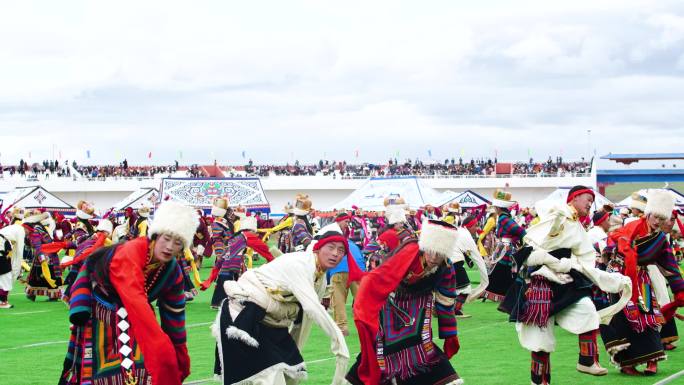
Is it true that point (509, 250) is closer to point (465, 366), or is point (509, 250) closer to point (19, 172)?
point (465, 366)

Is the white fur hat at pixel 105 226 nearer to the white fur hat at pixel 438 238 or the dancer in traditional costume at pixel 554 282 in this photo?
the dancer in traditional costume at pixel 554 282

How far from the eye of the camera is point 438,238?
7.18m

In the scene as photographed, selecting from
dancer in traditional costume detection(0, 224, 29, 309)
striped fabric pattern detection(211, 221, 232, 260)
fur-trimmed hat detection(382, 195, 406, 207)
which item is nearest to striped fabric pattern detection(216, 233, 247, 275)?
dancer in traditional costume detection(0, 224, 29, 309)

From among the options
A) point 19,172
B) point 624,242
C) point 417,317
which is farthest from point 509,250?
point 19,172

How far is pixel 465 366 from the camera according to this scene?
11.0m

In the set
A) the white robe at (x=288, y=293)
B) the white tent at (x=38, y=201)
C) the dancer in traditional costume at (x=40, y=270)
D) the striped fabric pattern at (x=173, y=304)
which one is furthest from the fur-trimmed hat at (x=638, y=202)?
the white tent at (x=38, y=201)

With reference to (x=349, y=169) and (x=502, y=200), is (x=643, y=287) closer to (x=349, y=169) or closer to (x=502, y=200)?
(x=502, y=200)

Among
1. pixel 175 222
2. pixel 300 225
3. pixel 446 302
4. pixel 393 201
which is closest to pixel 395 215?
pixel 300 225

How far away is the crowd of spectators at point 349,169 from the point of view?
73.9 metres

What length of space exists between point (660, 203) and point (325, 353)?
4504 millimetres

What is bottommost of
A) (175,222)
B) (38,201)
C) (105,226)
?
(38,201)

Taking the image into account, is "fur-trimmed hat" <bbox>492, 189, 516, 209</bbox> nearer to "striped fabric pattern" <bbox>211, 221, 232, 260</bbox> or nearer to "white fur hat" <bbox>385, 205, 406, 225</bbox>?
"white fur hat" <bbox>385, 205, 406, 225</bbox>

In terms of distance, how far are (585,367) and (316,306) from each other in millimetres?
4102

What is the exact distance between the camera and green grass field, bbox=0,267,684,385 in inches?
404
